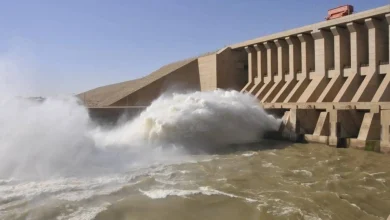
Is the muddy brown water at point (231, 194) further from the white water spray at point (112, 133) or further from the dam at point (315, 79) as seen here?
the dam at point (315, 79)

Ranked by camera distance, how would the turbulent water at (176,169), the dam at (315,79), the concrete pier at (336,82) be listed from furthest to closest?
the dam at (315,79)
the concrete pier at (336,82)
the turbulent water at (176,169)

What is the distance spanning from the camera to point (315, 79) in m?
20.8

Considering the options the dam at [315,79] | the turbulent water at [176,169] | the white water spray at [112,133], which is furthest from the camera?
the dam at [315,79]

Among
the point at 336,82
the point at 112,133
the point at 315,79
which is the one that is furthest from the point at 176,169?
the point at 315,79

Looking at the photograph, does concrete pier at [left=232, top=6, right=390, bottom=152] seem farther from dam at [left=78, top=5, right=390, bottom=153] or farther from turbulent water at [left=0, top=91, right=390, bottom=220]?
turbulent water at [left=0, top=91, right=390, bottom=220]

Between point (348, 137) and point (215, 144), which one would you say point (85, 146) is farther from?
point (348, 137)

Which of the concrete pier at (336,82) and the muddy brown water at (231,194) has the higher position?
the concrete pier at (336,82)

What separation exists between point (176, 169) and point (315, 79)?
43.8 feet

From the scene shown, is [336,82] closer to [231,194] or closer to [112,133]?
[112,133]

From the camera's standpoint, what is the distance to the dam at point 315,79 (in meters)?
15.1

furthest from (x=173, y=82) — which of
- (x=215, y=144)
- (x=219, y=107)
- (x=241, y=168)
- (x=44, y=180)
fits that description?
(x=44, y=180)

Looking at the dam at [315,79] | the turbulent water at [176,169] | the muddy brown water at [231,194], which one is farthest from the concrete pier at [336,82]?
the muddy brown water at [231,194]

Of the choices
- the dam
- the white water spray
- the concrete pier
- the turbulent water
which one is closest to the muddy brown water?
the turbulent water

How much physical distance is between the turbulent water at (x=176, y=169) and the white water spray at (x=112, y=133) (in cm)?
5
